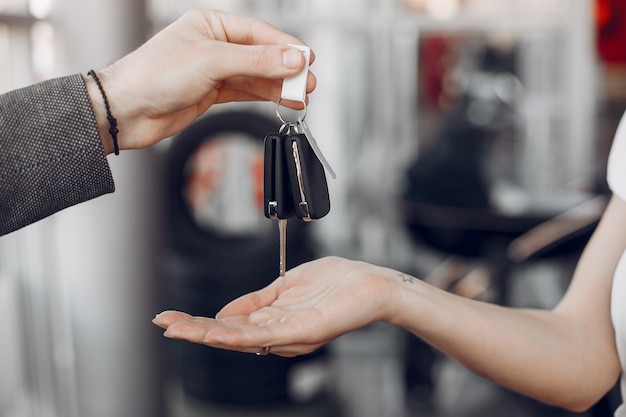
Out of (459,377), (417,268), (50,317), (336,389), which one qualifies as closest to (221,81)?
(50,317)

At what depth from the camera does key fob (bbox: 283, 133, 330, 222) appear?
4.11 feet

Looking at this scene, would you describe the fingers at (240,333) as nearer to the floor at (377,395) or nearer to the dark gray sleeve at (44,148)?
the dark gray sleeve at (44,148)

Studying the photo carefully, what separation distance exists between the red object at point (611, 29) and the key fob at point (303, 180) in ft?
6.96

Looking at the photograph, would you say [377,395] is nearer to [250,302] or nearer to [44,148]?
[250,302]

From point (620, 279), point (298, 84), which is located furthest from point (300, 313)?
point (620, 279)

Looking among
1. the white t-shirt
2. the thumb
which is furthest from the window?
the white t-shirt

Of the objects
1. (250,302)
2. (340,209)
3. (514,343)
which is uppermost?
(250,302)

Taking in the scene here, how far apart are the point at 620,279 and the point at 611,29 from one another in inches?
74.6

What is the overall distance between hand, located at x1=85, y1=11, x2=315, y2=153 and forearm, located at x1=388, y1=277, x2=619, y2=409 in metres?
0.38

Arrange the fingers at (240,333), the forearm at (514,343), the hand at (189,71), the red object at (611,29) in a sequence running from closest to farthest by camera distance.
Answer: the fingers at (240,333)
the hand at (189,71)
the forearm at (514,343)
the red object at (611,29)

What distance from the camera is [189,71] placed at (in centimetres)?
127

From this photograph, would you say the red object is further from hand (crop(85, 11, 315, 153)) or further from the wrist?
the wrist

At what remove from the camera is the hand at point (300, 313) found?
3.74ft

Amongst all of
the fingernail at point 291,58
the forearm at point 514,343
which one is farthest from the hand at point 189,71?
the forearm at point 514,343
